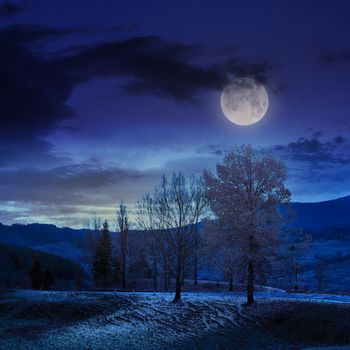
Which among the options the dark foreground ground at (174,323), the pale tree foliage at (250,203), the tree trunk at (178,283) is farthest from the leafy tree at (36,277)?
the pale tree foliage at (250,203)

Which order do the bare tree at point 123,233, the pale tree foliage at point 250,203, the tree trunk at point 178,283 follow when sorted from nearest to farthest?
the pale tree foliage at point 250,203
the tree trunk at point 178,283
the bare tree at point 123,233

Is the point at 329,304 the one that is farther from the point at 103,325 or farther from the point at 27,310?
the point at 27,310

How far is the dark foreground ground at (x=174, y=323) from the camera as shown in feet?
83.3

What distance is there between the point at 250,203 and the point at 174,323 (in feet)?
37.3

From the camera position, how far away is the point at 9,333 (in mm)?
32656

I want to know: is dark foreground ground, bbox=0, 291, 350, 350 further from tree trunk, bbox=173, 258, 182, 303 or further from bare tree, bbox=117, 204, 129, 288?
bare tree, bbox=117, 204, 129, 288

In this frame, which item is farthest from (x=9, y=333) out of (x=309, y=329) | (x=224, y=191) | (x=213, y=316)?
(x=309, y=329)

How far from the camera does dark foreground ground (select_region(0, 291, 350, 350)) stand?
83.3 ft

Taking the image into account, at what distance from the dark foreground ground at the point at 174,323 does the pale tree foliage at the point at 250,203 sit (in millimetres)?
3877

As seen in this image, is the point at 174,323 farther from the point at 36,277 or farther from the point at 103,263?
the point at 36,277

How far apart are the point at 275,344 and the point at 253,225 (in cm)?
963

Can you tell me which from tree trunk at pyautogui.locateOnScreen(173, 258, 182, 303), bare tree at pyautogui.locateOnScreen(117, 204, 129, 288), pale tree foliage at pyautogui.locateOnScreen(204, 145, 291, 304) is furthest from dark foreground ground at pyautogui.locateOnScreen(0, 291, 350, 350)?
bare tree at pyautogui.locateOnScreen(117, 204, 129, 288)

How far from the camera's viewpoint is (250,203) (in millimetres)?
33000

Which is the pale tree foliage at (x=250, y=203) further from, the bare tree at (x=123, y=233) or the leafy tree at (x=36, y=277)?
the leafy tree at (x=36, y=277)
